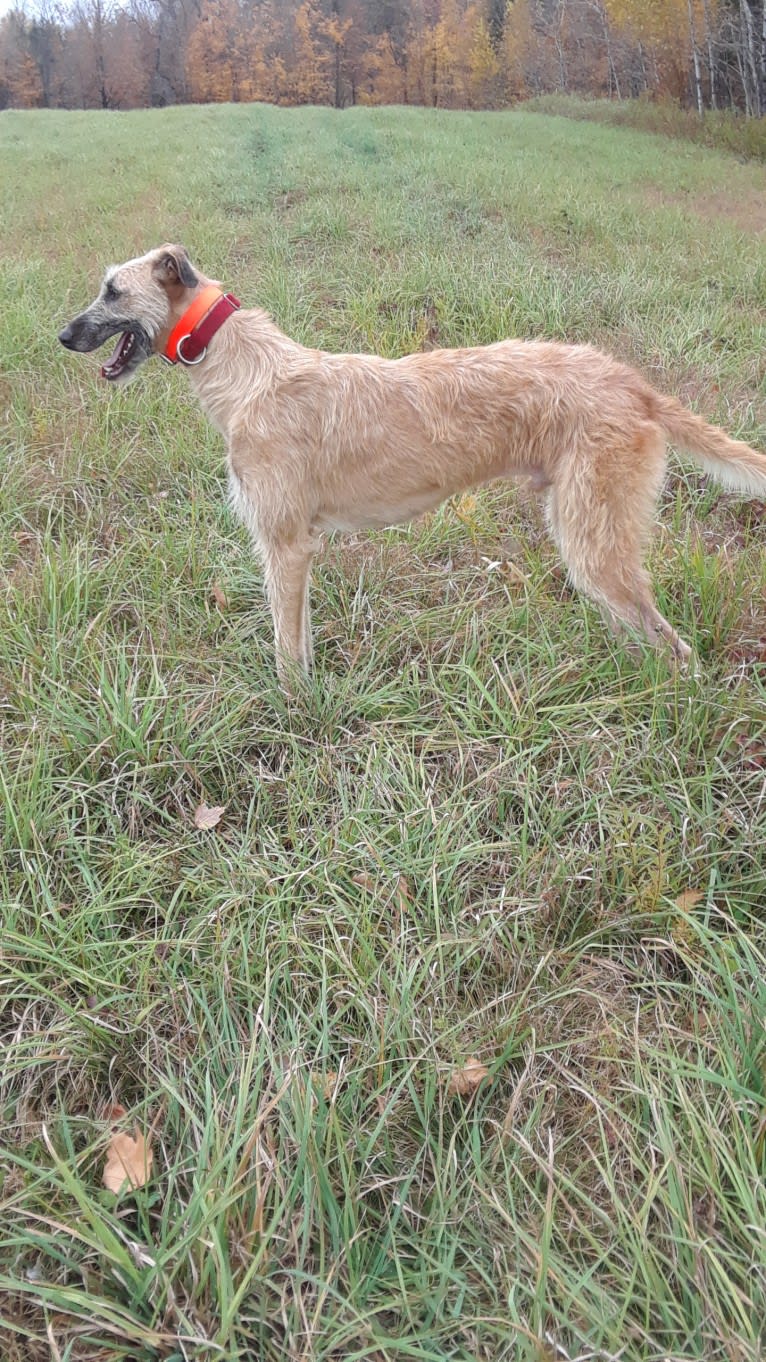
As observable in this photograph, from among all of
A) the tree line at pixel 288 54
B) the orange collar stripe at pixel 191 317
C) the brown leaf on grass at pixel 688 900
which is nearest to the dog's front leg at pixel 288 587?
the orange collar stripe at pixel 191 317

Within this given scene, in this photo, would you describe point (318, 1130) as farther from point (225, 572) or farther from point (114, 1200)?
point (225, 572)

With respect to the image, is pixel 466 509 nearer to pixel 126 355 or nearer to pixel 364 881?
pixel 126 355

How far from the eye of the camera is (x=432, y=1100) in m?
1.86

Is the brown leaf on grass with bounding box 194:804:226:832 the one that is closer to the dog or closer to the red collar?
the dog

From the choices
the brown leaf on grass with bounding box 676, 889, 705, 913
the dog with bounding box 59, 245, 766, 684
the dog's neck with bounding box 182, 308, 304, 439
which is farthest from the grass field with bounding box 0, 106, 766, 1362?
the dog's neck with bounding box 182, 308, 304, 439

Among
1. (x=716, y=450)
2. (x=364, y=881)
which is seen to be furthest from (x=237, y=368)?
(x=364, y=881)

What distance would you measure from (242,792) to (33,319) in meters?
4.66

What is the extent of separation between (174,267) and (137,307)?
0.74 feet

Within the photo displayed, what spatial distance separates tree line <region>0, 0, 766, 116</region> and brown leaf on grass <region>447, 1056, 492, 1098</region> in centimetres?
5076

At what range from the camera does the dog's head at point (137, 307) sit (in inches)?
128

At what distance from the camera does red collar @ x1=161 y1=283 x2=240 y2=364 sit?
3246mm

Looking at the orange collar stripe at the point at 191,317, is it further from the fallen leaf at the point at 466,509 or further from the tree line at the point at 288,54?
the tree line at the point at 288,54

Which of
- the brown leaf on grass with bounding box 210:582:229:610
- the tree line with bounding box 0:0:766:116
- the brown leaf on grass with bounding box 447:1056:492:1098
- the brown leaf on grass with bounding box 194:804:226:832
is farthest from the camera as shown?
the tree line with bounding box 0:0:766:116

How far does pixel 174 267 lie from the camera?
3.23m
